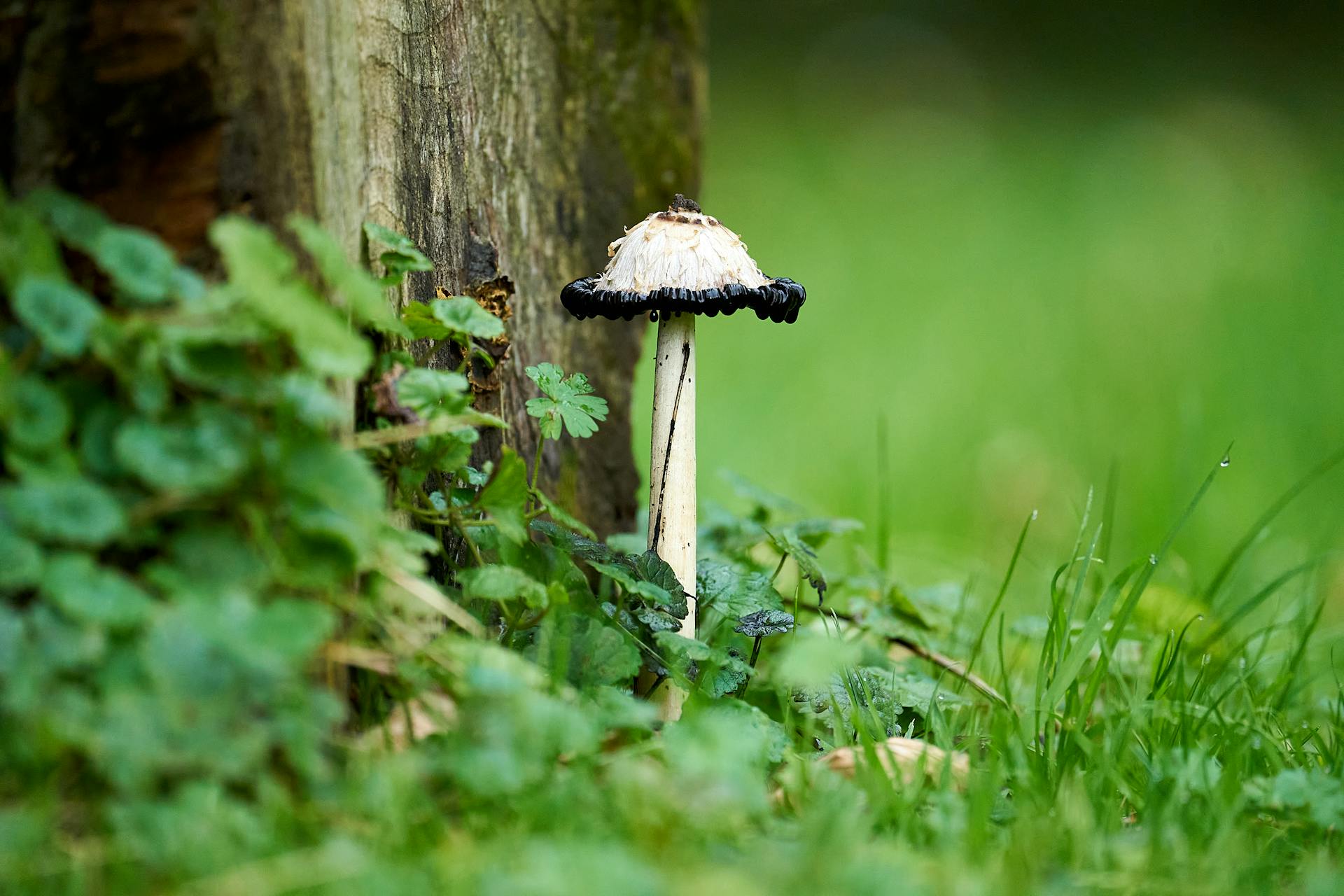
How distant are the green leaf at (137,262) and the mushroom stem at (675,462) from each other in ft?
2.71

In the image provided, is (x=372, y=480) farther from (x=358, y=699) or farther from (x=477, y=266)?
(x=477, y=266)

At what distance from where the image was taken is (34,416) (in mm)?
1247

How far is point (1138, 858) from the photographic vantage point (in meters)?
1.41

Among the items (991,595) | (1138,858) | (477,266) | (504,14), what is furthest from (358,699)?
(991,595)

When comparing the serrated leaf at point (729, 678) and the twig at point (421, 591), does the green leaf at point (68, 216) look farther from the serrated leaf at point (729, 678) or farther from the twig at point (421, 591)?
the serrated leaf at point (729, 678)

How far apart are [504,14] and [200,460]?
52.8 inches

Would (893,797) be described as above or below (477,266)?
below

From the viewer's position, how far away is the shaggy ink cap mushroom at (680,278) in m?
1.79

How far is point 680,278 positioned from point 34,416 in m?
0.94

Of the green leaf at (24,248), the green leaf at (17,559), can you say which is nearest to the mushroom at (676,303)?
the green leaf at (24,248)

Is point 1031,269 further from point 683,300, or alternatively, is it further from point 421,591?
point 421,591

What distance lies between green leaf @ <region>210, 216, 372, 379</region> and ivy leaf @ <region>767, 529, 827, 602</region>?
3.20ft

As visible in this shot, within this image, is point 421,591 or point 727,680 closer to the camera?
point 421,591

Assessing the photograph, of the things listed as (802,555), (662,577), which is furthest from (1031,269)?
(662,577)
